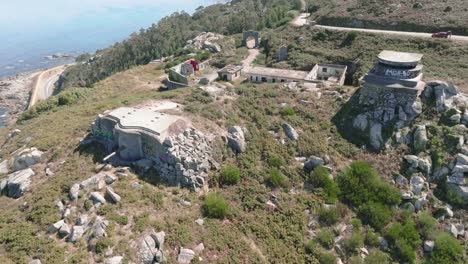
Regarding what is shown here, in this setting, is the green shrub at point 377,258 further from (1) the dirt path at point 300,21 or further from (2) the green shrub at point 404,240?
(1) the dirt path at point 300,21

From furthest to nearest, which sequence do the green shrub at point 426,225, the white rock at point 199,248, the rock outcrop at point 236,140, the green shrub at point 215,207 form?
1. the rock outcrop at point 236,140
2. the green shrub at point 426,225
3. the green shrub at point 215,207
4. the white rock at point 199,248

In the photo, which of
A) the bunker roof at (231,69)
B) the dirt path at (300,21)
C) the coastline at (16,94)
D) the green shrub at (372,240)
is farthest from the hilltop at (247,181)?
the coastline at (16,94)

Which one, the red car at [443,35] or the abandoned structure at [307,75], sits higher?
the red car at [443,35]

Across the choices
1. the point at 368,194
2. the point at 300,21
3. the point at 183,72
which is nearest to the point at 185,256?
the point at 368,194

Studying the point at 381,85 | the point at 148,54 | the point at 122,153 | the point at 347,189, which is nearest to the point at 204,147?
the point at 122,153

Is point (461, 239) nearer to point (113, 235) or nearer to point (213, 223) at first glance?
point (213, 223)

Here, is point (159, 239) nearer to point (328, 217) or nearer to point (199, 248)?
point (199, 248)
